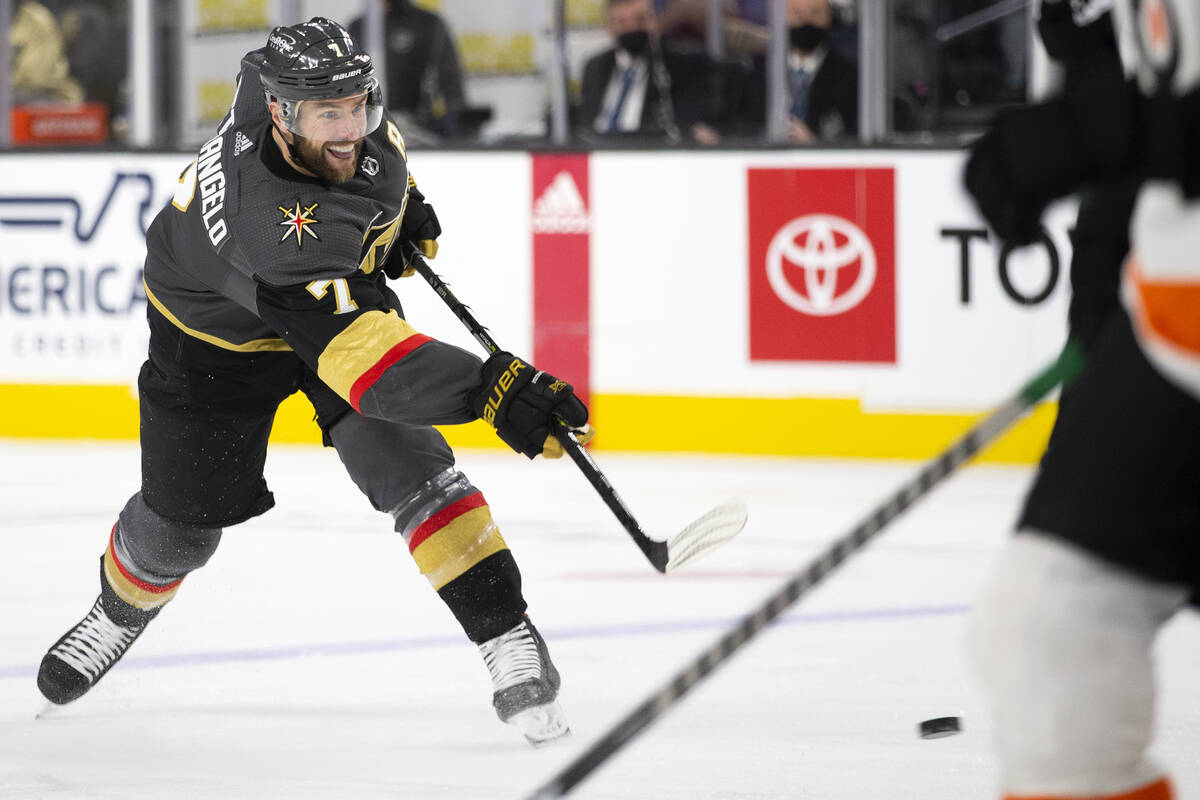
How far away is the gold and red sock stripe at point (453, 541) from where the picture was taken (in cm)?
250

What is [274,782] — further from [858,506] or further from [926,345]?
[926,345]

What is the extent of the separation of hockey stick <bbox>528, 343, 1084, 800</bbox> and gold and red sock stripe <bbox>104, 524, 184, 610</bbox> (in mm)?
1332

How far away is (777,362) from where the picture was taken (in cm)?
531

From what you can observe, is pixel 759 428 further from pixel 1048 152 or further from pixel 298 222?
pixel 1048 152

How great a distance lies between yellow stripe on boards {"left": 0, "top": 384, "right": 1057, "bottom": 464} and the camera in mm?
5152

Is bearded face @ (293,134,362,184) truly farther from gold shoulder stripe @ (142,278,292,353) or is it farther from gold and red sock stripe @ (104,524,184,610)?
gold and red sock stripe @ (104,524,184,610)

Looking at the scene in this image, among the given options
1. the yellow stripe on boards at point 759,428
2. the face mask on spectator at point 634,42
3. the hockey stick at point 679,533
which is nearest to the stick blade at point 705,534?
the hockey stick at point 679,533

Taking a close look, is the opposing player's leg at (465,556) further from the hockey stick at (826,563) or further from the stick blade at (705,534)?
the hockey stick at (826,563)

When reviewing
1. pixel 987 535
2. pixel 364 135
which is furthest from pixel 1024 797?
pixel 987 535

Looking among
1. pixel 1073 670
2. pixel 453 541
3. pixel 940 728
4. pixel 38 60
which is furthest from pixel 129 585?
pixel 38 60

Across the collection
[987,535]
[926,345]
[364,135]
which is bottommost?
[987,535]

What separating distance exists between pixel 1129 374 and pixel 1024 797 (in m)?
0.28

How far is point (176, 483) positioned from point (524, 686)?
58 centimetres

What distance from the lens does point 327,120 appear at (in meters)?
2.40
